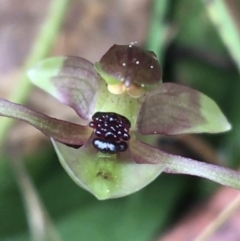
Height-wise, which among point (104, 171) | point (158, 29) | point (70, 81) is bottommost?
point (104, 171)

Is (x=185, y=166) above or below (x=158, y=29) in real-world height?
below

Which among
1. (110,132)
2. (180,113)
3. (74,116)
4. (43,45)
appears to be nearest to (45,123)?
(110,132)

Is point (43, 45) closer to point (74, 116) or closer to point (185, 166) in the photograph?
point (74, 116)

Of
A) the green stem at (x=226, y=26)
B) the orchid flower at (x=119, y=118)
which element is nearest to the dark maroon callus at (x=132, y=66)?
the orchid flower at (x=119, y=118)

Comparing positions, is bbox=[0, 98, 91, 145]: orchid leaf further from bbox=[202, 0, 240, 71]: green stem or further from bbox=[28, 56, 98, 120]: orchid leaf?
bbox=[202, 0, 240, 71]: green stem

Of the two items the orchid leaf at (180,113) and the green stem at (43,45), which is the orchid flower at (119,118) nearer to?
the orchid leaf at (180,113)

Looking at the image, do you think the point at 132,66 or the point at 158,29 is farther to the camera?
the point at 158,29

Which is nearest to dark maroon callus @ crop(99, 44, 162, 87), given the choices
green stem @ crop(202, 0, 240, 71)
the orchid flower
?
the orchid flower
